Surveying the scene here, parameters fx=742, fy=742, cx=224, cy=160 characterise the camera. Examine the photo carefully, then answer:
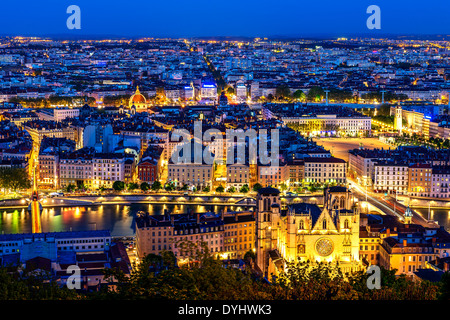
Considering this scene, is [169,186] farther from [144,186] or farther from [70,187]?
[70,187]

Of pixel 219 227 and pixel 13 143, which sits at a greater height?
pixel 13 143

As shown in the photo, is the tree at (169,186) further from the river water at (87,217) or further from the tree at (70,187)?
the tree at (70,187)

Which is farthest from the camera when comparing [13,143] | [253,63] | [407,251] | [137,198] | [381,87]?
[253,63]

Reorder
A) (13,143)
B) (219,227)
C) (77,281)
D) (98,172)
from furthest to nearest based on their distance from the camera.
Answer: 1. (13,143)
2. (98,172)
3. (219,227)
4. (77,281)

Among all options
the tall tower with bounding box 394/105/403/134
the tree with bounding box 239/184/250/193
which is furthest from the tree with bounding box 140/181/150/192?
the tall tower with bounding box 394/105/403/134

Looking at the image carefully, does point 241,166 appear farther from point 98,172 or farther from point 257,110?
point 257,110

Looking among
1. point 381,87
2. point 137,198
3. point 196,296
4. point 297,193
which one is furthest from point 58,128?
point 381,87

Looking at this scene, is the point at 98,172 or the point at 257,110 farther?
the point at 257,110

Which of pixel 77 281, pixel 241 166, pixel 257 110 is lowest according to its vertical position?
pixel 77 281

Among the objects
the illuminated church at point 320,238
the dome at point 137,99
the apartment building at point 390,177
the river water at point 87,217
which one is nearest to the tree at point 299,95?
the dome at point 137,99
